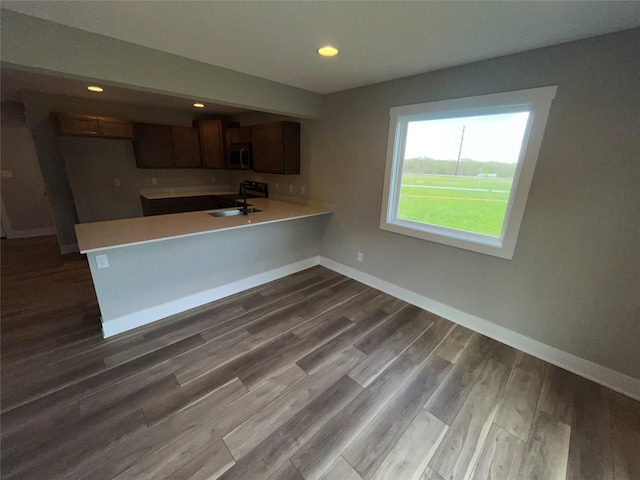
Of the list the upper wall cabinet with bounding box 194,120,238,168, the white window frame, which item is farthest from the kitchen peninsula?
the upper wall cabinet with bounding box 194,120,238,168

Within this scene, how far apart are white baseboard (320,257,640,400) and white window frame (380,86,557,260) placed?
27.6 inches

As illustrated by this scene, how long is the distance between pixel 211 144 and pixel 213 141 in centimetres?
7

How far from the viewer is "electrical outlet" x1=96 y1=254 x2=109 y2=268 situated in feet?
6.92

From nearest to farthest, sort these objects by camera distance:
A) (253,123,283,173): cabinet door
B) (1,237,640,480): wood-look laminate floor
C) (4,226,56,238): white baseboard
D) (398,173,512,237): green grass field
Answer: (1,237,640,480): wood-look laminate floor, (398,173,512,237): green grass field, (253,123,283,173): cabinet door, (4,226,56,238): white baseboard

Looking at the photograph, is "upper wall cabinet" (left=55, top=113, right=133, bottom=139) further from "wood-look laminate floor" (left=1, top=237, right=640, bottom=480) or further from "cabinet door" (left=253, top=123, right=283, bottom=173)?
"wood-look laminate floor" (left=1, top=237, right=640, bottom=480)

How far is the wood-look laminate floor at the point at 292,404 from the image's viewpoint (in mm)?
1356

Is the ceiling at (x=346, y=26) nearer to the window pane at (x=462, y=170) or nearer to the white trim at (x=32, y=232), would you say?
the window pane at (x=462, y=170)

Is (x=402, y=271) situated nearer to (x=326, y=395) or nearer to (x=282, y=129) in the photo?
(x=326, y=395)

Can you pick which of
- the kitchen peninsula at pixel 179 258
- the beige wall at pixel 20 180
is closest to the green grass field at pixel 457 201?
the kitchen peninsula at pixel 179 258

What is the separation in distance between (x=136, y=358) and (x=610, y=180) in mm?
3747

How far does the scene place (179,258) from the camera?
258cm

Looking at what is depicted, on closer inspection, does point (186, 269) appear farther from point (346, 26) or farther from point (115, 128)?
point (115, 128)

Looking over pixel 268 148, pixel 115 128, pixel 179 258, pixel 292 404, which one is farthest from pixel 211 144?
pixel 292 404

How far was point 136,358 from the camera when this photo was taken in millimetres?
2035
